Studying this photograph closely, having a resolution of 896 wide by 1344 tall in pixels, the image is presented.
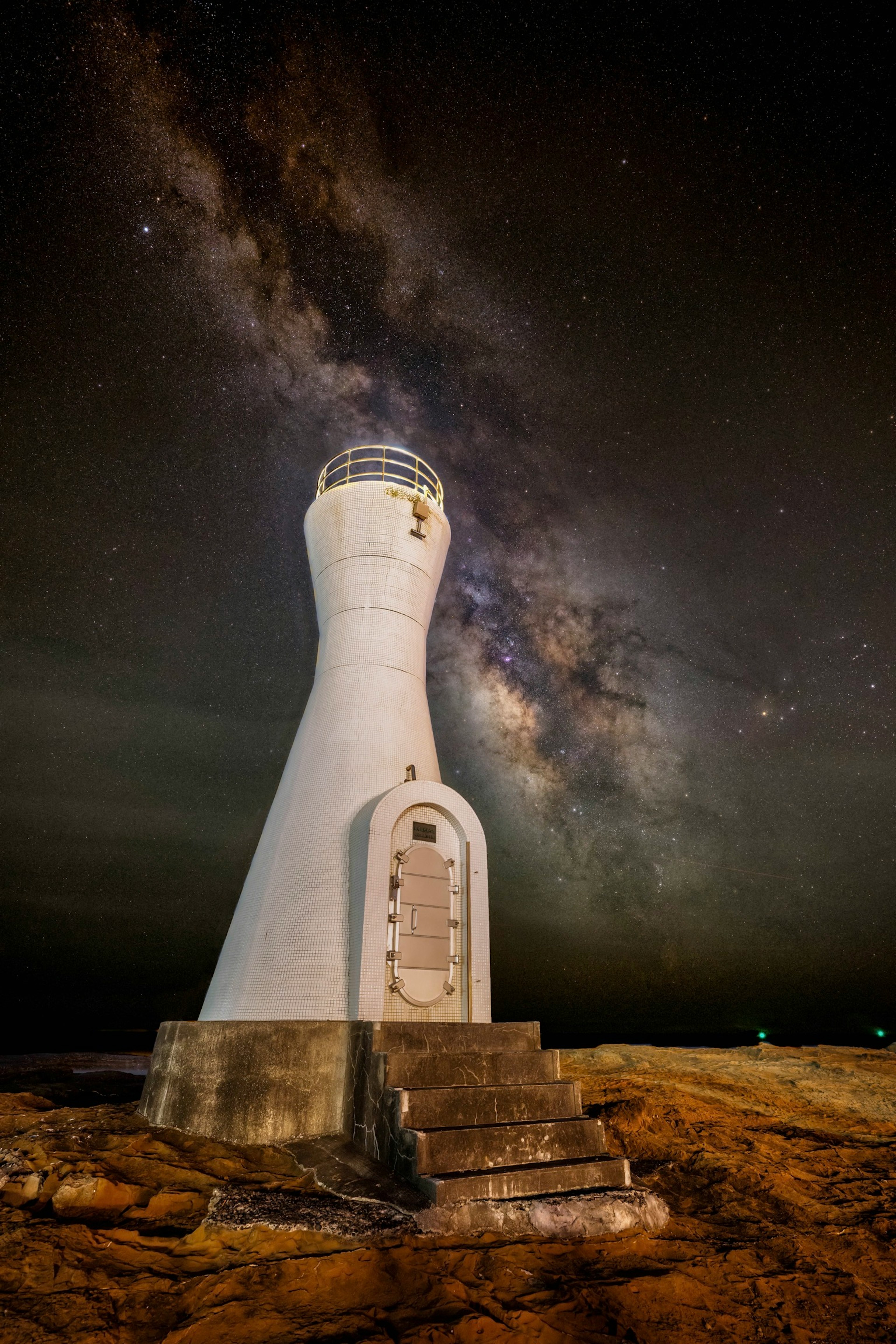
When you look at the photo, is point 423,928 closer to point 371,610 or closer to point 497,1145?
point 497,1145

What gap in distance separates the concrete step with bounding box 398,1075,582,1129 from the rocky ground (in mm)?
841

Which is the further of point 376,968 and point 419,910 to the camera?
point 419,910

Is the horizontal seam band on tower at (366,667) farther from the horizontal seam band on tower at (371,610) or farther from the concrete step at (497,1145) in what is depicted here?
the concrete step at (497,1145)

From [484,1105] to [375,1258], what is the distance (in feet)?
6.58

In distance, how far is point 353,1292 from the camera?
3715mm

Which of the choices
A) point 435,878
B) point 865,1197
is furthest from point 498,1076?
point 865,1197

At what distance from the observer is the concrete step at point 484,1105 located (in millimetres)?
5641

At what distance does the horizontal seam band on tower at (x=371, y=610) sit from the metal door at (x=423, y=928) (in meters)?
4.01

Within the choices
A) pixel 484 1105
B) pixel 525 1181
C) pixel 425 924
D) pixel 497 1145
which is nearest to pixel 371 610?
pixel 425 924

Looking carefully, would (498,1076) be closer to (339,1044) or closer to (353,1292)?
(339,1044)

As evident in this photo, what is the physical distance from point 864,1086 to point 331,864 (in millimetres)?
9619

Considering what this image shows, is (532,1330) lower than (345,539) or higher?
lower

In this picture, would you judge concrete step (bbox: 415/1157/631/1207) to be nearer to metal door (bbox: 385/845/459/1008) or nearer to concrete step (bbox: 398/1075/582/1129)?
concrete step (bbox: 398/1075/582/1129)

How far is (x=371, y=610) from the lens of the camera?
10391 mm
